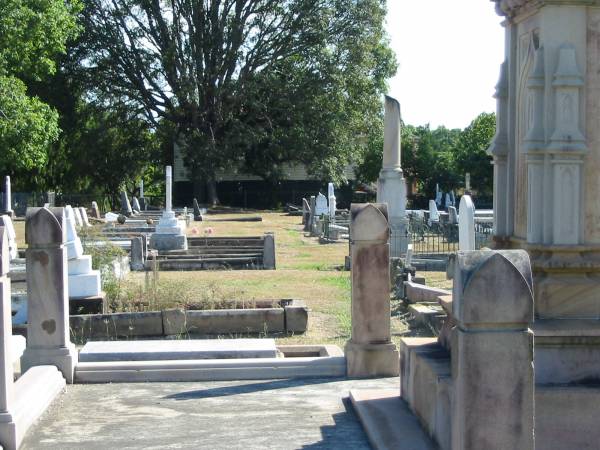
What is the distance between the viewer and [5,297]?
539 cm

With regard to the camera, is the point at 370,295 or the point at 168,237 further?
the point at 168,237

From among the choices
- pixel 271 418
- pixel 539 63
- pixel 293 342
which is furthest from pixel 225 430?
pixel 293 342

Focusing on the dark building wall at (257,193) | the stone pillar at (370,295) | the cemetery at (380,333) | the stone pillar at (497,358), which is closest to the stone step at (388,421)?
the cemetery at (380,333)

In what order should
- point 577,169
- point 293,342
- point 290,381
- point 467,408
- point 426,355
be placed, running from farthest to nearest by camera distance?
point 293,342
point 290,381
point 426,355
point 577,169
point 467,408

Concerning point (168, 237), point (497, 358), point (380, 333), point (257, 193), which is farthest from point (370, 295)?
point (257, 193)

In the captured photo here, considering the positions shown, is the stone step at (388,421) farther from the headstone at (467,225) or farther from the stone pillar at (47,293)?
the headstone at (467,225)

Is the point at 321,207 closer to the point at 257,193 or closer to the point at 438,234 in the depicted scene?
the point at 438,234

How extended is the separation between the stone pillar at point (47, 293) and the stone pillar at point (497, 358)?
4.51 m

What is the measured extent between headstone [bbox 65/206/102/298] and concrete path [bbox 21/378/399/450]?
14.9ft

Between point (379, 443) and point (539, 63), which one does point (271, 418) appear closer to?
point (379, 443)

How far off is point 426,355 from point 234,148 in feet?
144

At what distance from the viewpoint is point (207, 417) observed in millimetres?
6359

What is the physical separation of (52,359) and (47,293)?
57cm

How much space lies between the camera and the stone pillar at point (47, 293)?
7336mm
